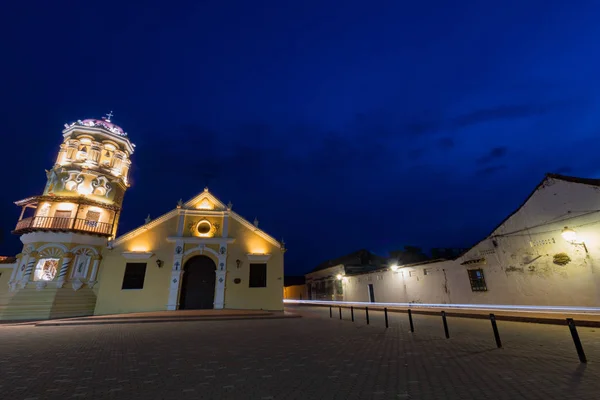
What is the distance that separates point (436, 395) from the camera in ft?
12.2

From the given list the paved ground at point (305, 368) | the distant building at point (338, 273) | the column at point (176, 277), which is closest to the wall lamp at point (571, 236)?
the paved ground at point (305, 368)

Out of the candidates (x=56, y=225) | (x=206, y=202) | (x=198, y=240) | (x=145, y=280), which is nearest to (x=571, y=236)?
(x=198, y=240)

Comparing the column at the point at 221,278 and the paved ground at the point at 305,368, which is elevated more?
the column at the point at 221,278

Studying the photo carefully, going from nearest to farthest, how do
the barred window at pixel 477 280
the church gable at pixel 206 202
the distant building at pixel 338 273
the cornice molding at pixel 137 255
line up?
1. the barred window at pixel 477 280
2. the cornice molding at pixel 137 255
3. the church gable at pixel 206 202
4. the distant building at pixel 338 273

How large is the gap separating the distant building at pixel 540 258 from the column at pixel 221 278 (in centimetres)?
1571

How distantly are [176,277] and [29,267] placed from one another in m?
9.88

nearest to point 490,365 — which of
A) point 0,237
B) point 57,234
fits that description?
point 57,234

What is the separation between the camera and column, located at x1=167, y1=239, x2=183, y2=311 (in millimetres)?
17734

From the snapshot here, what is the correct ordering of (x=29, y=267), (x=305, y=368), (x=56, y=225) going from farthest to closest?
(x=56, y=225) → (x=29, y=267) → (x=305, y=368)

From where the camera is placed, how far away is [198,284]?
1903 centimetres

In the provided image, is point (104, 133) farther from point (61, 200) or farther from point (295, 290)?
point (295, 290)

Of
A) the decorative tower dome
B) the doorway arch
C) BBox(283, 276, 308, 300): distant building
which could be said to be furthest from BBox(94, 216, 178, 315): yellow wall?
BBox(283, 276, 308, 300): distant building

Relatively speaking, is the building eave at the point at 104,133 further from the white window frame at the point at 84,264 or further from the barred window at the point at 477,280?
the barred window at the point at 477,280

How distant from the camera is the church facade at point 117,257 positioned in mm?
17500
